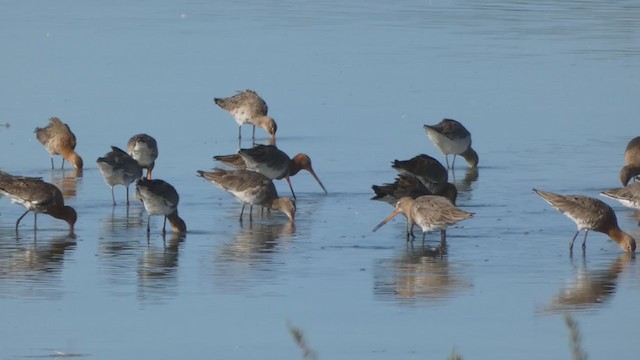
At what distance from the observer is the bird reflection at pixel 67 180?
52.2 feet

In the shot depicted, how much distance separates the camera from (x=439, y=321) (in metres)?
10.4

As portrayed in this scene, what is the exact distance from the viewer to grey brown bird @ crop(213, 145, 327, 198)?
1622 centimetres

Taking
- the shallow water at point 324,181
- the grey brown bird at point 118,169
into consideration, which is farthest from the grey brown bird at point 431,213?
the grey brown bird at point 118,169

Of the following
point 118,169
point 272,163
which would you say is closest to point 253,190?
point 118,169

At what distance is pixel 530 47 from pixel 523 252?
16.0 m

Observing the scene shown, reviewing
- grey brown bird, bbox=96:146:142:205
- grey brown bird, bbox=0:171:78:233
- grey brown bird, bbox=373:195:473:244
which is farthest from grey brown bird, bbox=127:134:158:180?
grey brown bird, bbox=373:195:473:244

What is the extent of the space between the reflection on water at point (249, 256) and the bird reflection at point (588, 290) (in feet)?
7.44

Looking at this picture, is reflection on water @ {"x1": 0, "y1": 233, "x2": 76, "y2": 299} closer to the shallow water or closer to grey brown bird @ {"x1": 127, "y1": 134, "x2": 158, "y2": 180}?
the shallow water

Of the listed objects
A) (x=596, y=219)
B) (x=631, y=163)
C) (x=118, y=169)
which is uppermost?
(x=631, y=163)

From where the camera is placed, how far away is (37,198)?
13.7 meters

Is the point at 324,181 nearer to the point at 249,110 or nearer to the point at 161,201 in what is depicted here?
the point at 161,201

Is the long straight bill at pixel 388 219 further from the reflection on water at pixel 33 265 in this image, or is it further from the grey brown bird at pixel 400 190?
the reflection on water at pixel 33 265

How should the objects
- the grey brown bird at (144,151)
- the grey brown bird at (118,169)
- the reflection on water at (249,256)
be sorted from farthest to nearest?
the grey brown bird at (144,151) → the grey brown bird at (118,169) → the reflection on water at (249,256)

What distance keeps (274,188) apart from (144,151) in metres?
2.43
